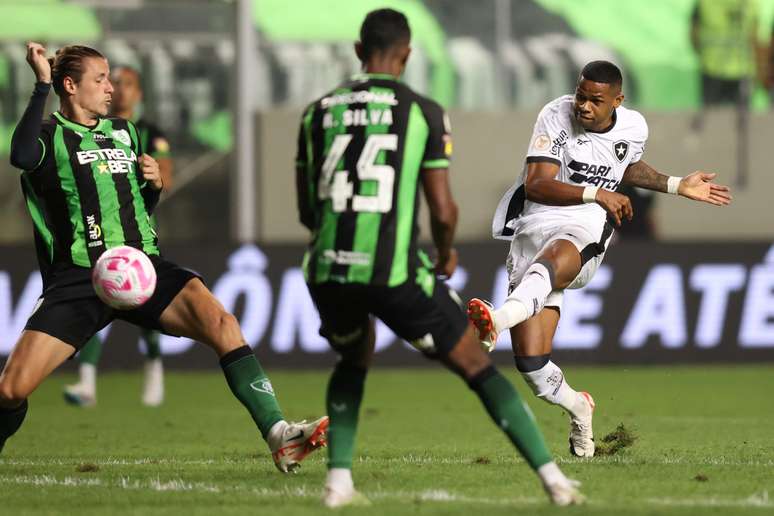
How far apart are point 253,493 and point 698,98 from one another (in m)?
14.1

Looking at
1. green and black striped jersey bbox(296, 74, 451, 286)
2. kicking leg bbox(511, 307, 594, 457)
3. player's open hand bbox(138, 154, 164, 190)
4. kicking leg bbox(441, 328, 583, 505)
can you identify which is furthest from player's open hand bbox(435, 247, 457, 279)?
kicking leg bbox(511, 307, 594, 457)

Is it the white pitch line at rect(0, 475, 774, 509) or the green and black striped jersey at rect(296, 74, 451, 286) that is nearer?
the green and black striped jersey at rect(296, 74, 451, 286)

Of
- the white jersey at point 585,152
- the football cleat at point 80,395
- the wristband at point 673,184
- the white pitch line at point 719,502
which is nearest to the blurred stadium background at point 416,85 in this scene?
the football cleat at point 80,395

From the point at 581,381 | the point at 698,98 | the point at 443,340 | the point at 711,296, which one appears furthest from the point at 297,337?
the point at 443,340

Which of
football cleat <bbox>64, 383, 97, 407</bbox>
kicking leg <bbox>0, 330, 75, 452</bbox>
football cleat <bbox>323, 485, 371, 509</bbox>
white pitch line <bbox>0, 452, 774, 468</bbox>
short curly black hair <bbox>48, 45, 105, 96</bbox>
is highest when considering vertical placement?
short curly black hair <bbox>48, 45, 105, 96</bbox>

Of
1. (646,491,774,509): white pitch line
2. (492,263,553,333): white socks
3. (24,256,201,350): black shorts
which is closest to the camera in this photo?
(646,491,774,509): white pitch line

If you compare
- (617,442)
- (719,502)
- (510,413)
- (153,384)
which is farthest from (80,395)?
(719,502)

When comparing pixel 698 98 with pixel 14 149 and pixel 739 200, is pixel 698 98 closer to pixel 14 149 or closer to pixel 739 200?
pixel 739 200

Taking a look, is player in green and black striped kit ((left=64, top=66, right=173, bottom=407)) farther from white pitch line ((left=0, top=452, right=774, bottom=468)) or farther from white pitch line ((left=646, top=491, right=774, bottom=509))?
white pitch line ((left=646, top=491, right=774, bottom=509))

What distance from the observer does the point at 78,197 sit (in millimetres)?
7371

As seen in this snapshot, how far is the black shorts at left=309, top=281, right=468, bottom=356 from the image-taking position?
19.8 feet

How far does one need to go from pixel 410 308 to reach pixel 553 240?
8.08 feet

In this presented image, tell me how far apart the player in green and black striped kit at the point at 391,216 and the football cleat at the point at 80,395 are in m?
6.37

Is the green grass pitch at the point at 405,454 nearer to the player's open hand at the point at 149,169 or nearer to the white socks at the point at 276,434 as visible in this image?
the white socks at the point at 276,434
